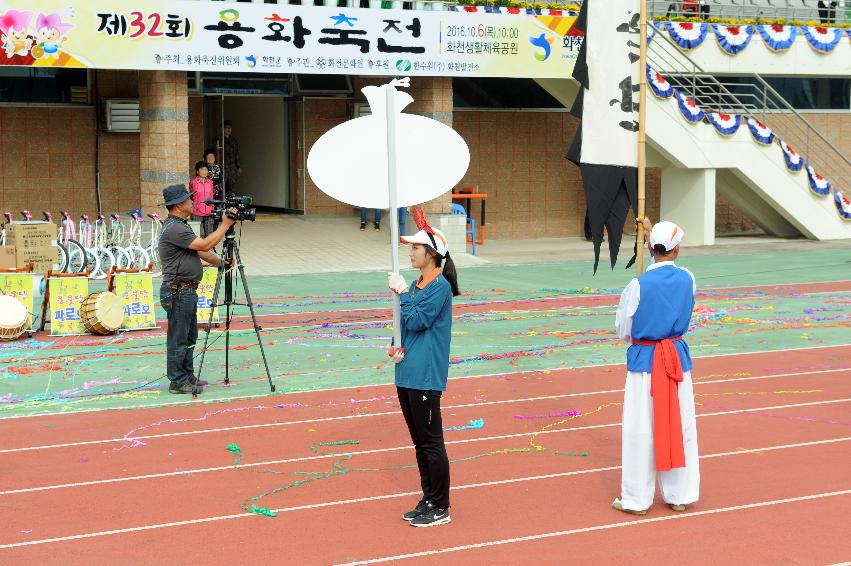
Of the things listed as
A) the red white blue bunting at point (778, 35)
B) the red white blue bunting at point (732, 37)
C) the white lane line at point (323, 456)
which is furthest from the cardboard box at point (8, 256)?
the red white blue bunting at point (778, 35)

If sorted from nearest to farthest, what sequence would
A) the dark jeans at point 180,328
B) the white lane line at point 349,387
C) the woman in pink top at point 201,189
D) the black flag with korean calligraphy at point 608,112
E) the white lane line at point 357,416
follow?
the black flag with korean calligraphy at point 608,112 < the white lane line at point 357,416 < the white lane line at point 349,387 < the dark jeans at point 180,328 < the woman in pink top at point 201,189

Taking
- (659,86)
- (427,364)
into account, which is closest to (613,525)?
(427,364)

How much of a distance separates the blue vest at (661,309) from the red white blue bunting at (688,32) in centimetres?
2083

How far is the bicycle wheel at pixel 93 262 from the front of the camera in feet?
65.9

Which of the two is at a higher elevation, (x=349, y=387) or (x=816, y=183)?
(x=816, y=183)

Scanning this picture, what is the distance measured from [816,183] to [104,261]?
15.9m

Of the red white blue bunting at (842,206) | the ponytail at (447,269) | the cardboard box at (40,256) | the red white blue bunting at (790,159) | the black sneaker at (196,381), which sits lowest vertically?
the black sneaker at (196,381)

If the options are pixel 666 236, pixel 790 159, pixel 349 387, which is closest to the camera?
pixel 666 236

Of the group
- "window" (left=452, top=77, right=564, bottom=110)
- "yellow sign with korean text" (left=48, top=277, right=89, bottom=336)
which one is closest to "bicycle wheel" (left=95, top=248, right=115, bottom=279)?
"yellow sign with korean text" (left=48, top=277, right=89, bottom=336)

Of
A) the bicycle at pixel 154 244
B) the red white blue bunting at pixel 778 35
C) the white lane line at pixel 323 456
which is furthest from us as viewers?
the red white blue bunting at pixel 778 35

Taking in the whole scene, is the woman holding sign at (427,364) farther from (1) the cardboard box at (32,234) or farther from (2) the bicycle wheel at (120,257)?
(1) the cardboard box at (32,234)

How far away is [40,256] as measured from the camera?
2003cm

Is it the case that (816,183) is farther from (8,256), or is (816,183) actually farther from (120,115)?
(8,256)

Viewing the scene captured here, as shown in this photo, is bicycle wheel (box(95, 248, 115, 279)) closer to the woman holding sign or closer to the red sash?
Result: the woman holding sign
